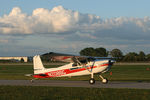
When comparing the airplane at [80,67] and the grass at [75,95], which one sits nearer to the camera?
the grass at [75,95]

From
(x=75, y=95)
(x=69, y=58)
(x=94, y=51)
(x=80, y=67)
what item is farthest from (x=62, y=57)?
(x=94, y=51)

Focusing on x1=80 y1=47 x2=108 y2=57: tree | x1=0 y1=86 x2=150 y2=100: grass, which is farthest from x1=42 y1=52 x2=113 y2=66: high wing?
x1=80 y1=47 x2=108 y2=57: tree

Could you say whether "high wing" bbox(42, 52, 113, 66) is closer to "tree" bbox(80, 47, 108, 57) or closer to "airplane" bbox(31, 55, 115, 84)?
"airplane" bbox(31, 55, 115, 84)

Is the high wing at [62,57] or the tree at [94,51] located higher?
the tree at [94,51]

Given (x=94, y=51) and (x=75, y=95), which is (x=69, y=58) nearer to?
(x=75, y=95)

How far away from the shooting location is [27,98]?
13.4m

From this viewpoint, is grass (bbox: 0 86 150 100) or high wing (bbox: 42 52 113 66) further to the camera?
high wing (bbox: 42 52 113 66)

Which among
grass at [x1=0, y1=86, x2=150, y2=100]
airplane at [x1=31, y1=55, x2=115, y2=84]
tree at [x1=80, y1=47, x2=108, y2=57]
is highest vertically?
tree at [x1=80, y1=47, x2=108, y2=57]

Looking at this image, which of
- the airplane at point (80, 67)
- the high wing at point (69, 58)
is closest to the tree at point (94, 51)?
the airplane at point (80, 67)

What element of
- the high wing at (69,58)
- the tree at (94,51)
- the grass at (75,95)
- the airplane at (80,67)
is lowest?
the grass at (75,95)

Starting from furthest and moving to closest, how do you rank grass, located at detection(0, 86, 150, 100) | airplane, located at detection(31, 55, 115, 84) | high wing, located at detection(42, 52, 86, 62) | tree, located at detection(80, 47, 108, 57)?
1. tree, located at detection(80, 47, 108, 57)
2. airplane, located at detection(31, 55, 115, 84)
3. high wing, located at detection(42, 52, 86, 62)
4. grass, located at detection(0, 86, 150, 100)

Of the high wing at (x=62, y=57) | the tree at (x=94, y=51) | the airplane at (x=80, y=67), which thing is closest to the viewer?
the high wing at (x=62, y=57)

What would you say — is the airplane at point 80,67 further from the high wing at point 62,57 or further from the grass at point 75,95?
the grass at point 75,95

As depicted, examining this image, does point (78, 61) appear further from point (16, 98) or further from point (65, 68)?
point (16, 98)
